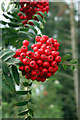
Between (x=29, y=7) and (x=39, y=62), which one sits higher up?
(x=29, y=7)

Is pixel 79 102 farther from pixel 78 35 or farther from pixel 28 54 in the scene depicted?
pixel 28 54

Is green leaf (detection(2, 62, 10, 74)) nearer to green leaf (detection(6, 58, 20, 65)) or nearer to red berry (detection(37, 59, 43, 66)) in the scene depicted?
green leaf (detection(6, 58, 20, 65))

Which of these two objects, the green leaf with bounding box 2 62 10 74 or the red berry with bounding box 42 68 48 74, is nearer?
the green leaf with bounding box 2 62 10 74

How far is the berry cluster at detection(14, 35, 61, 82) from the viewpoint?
83cm

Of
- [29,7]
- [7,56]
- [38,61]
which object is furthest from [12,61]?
[29,7]

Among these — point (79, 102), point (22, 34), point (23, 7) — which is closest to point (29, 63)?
point (22, 34)

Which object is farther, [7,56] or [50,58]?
[50,58]

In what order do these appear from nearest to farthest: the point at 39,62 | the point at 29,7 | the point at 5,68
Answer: the point at 5,68
the point at 39,62
the point at 29,7

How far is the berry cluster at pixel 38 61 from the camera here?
2.72 feet

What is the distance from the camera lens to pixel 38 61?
0.86 meters

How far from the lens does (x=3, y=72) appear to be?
720mm

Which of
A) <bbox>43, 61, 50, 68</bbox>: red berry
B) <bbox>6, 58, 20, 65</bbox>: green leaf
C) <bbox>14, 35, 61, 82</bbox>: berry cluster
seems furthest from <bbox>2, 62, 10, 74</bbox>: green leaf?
<bbox>43, 61, 50, 68</bbox>: red berry

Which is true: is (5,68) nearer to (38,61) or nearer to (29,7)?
(38,61)

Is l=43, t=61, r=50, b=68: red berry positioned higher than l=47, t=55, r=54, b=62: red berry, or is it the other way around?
l=47, t=55, r=54, b=62: red berry
